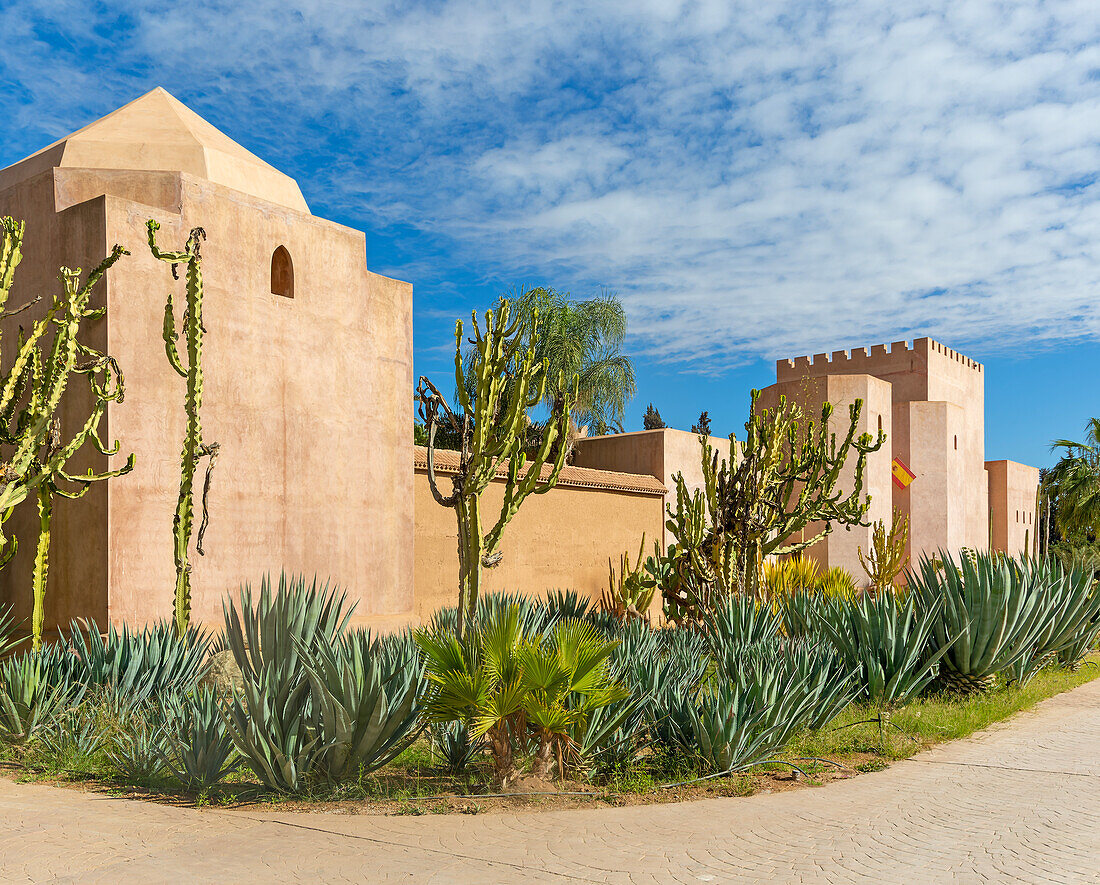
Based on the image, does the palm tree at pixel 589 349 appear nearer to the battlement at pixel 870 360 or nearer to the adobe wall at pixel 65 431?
the battlement at pixel 870 360

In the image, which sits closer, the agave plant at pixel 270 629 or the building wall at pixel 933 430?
the agave plant at pixel 270 629

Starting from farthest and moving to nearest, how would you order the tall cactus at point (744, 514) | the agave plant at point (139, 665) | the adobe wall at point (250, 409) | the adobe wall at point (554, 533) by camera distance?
1. the adobe wall at point (554, 533)
2. the tall cactus at point (744, 514)
3. the adobe wall at point (250, 409)
4. the agave plant at point (139, 665)

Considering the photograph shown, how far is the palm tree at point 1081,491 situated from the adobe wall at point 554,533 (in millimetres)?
16845

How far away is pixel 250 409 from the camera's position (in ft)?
37.9

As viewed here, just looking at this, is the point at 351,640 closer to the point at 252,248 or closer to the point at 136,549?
the point at 136,549

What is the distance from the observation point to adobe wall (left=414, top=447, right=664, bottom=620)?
14.0 metres

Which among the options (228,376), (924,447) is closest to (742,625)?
(228,376)

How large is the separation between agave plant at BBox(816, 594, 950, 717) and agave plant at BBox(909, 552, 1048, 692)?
27 centimetres

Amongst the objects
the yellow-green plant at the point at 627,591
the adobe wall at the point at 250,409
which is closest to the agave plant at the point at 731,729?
the adobe wall at the point at 250,409

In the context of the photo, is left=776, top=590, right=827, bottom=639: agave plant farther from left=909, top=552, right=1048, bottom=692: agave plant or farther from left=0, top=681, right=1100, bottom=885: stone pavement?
left=0, top=681, right=1100, bottom=885: stone pavement

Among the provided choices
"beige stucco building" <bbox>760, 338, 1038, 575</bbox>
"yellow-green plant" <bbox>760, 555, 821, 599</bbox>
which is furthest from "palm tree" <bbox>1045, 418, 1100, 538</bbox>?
"yellow-green plant" <bbox>760, 555, 821, 599</bbox>

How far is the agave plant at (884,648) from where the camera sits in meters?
8.20

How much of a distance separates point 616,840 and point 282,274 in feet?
Result: 30.8

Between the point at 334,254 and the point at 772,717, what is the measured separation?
350 inches
